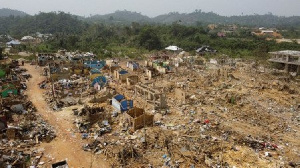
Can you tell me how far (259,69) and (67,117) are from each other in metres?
22.9

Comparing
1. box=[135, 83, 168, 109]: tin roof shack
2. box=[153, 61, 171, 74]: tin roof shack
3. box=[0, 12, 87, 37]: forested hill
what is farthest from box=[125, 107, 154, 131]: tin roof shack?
box=[0, 12, 87, 37]: forested hill

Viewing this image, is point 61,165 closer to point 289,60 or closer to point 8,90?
point 8,90

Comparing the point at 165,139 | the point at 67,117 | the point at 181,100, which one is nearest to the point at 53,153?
the point at 67,117

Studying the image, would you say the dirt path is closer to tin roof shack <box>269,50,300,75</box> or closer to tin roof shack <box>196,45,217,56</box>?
tin roof shack <box>269,50,300,75</box>

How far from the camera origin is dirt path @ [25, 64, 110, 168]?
Result: 34.3 ft

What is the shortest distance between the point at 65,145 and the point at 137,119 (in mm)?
3616

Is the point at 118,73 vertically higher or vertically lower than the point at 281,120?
higher

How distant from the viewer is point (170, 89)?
19.9 meters

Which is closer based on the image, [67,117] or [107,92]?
[67,117]

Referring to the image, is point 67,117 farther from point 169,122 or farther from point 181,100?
point 181,100

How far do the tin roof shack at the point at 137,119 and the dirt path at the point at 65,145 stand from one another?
2.55 metres

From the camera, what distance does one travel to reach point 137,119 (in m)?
12.6

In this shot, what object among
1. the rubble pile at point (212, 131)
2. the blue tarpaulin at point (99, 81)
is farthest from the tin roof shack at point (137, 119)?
the blue tarpaulin at point (99, 81)

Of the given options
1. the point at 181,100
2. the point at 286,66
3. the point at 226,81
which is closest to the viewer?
the point at 181,100
